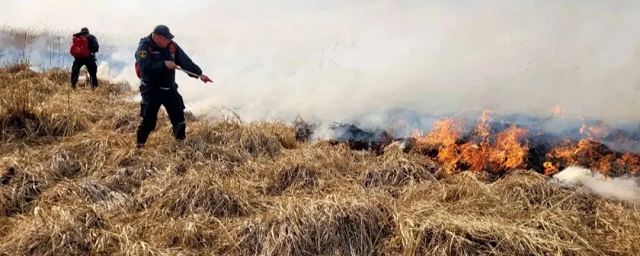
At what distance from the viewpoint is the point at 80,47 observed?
884cm

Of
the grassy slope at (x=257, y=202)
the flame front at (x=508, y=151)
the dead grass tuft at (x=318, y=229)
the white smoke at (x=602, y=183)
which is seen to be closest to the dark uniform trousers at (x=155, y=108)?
the grassy slope at (x=257, y=202)

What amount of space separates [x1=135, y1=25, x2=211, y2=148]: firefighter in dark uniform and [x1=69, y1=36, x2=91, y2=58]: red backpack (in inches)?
175

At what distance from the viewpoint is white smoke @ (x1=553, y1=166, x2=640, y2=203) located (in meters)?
4.30

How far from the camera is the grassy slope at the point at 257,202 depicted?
10.9 feet

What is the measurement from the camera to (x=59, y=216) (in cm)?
354

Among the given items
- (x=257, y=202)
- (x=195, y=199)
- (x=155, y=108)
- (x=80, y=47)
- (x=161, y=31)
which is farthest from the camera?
(x=80, y=47)

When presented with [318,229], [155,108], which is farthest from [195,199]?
[155,108]

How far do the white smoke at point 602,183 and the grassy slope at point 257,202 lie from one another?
0.21 meters

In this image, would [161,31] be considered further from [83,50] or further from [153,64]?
[83,50]

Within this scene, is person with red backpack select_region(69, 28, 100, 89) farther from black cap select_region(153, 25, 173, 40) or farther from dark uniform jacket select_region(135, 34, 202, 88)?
black cap select_region(153, 25, 173, 40)

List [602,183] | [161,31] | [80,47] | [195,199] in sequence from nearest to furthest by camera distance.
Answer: [195,199]
[602,183]
[161,31]
[80,47]

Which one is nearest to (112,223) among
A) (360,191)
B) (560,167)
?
(360,191)

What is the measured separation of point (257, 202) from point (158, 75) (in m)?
2.04

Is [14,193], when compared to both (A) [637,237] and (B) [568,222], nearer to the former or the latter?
(B) [568,222]
